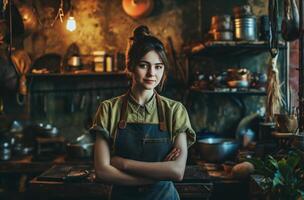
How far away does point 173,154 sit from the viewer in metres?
2.50

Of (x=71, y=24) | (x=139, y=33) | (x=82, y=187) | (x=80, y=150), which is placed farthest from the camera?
(x=71, y=24)

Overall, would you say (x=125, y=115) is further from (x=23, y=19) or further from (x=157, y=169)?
(x=23, y=19)

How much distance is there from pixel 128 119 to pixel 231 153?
2589mm

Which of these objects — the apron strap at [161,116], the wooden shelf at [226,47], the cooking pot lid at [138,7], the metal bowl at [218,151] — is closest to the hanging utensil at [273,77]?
the wooden shelf at [226,47]

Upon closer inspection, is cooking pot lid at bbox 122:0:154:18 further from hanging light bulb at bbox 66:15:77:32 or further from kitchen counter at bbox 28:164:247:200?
kitchen counter at bbox 28:164:247:200

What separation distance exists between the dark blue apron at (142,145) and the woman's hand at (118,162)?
42 mm

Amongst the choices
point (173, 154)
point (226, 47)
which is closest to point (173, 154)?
point (173, 154)

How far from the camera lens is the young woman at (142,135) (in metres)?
2.46

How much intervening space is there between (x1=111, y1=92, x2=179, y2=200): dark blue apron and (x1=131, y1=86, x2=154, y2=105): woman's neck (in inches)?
2.9

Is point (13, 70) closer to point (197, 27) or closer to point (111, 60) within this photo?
point (111, 60)

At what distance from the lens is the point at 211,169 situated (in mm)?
4684

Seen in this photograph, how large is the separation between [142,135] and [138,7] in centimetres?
322

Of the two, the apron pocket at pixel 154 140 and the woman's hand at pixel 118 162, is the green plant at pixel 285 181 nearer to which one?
the apron pocket at pixel 154 140

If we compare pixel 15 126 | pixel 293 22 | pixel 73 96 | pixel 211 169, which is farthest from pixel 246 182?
pixel 15 126
